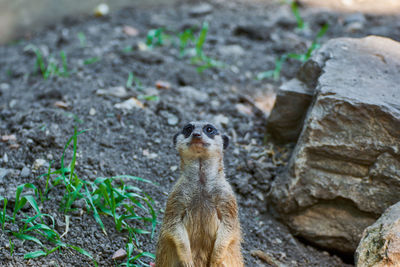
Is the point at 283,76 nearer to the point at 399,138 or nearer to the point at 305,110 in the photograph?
the point at 305,110

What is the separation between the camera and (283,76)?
489cm

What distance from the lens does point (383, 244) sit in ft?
8.24

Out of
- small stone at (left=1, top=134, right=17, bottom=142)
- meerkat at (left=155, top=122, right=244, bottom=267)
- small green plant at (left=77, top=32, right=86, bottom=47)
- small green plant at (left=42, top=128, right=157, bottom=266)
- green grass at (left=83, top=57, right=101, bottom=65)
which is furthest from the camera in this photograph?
small green plant at (left=77, top=32, right=86, bottom=47)

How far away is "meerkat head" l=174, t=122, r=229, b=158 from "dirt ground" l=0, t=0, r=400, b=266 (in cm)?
74

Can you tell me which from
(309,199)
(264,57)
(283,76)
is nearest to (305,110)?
(309,199)

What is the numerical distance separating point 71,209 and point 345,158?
5.85 feet

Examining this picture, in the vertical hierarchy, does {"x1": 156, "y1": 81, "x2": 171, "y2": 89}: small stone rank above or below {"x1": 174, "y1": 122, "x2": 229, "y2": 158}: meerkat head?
below

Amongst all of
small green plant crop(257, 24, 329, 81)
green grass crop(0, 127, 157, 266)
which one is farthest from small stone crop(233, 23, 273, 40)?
green grass crop(0, 127, 157, 266)

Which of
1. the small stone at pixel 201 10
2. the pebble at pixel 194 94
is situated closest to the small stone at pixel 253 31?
the small stone at pixel 201 10

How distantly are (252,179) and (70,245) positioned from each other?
4.74 ft

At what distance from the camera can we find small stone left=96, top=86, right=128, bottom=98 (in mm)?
4234

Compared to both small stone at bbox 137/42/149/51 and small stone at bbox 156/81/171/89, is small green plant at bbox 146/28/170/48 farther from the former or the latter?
small stone at bbox 156/81/171/89

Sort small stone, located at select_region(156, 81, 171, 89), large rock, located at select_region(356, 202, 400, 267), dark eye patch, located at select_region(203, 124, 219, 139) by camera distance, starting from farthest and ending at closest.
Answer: small stone, located at select_region(156, 81, 171, 89) < dark eye patch, located at select_region(203, 124, 219, 139) < large rock, located at select_region(356, 202, 400, 267)

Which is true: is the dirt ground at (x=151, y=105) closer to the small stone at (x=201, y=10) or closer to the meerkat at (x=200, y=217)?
the small stone at (x=201, y=10)
